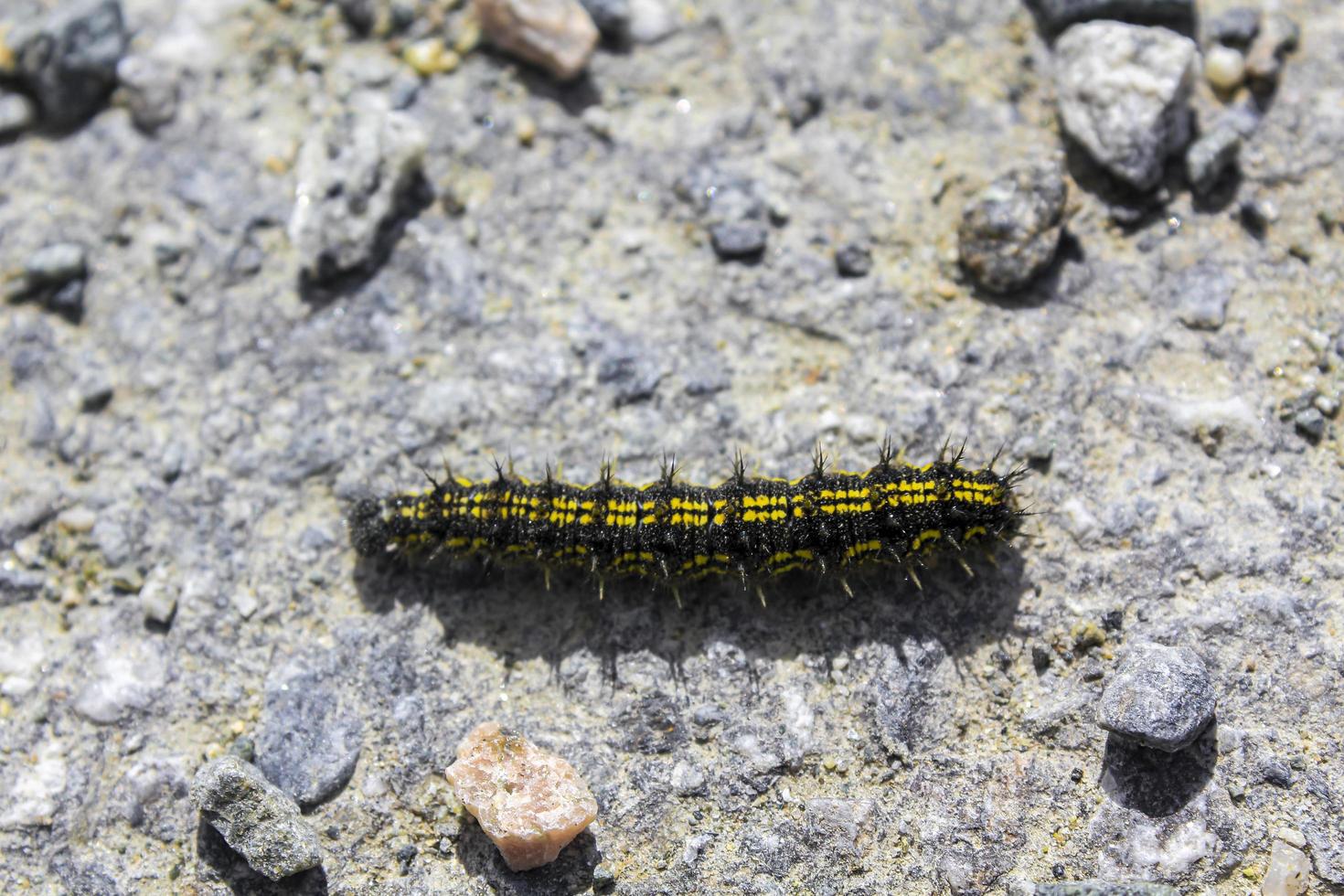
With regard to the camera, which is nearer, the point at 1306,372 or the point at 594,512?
the point at 594,512

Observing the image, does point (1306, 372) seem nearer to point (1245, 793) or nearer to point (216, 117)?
point (1245, 793)

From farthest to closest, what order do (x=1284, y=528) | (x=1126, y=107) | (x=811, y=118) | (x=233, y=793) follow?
(x=811, y=118), (x=1126, y=107), (x=1284, y=528), (x=233, y=793)

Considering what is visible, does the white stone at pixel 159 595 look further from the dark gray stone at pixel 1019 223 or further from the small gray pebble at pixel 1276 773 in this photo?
the small gray pebble at pixel 1276 773

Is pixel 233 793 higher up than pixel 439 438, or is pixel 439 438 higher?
pixel 439 438

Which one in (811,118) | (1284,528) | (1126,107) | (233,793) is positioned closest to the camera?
(233,793)

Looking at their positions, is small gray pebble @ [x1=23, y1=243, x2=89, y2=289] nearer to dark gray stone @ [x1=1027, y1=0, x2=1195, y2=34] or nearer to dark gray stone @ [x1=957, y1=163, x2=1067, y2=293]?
dark gray stone @ [x1=957, y1=163, x2=1067, y2=293]

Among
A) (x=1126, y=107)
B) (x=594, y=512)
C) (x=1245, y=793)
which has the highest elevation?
(x=1126, y=107)

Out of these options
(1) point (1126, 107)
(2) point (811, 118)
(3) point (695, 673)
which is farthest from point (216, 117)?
(1) point (1126, 107)
